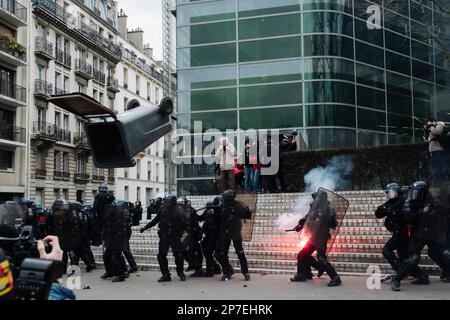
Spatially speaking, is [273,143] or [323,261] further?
[273,143]

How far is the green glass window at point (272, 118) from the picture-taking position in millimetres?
23953

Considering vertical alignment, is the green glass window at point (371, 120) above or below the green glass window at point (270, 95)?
below

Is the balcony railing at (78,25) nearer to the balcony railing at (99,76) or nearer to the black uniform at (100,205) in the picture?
the balcony railing at (99,76)

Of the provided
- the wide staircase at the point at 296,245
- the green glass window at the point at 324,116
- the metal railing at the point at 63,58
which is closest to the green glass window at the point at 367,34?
the green glass window at the point at 324,116

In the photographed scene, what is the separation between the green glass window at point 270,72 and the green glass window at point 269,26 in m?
1.42

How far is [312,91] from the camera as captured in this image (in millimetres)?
23828

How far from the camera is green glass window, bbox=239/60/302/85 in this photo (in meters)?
24.1

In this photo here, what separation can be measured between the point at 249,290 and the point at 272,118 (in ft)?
53.9

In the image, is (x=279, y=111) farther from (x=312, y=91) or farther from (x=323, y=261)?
(x=323, y=261)

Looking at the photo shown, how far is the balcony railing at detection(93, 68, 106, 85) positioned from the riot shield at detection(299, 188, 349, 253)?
37411 millimetres

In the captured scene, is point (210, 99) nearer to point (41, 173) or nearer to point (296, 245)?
point (296, 245)

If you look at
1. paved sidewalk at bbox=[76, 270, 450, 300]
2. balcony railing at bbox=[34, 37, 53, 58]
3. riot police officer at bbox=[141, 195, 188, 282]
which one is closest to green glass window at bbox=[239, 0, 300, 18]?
balcony railing at bbox=[34, 37, 53, 58]
